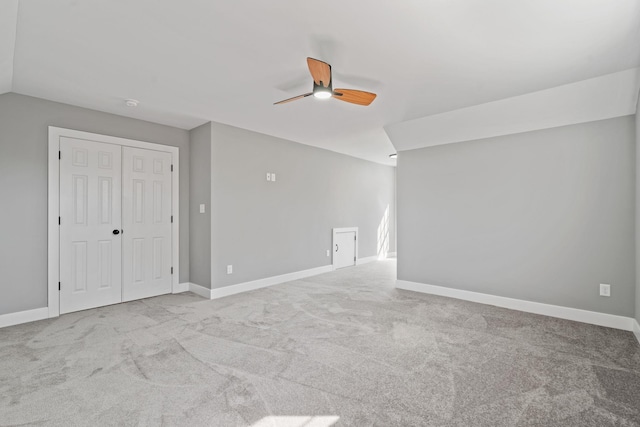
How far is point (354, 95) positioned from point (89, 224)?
3.51 m

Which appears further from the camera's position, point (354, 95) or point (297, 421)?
point (354, 95)

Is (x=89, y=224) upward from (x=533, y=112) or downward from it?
downward

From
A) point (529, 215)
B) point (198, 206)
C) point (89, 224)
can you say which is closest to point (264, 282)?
point (198, 206)

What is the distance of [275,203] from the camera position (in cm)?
525

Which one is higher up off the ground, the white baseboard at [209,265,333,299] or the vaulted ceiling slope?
the vaulted ceiling slope

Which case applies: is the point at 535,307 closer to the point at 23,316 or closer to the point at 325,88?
the point at 325,88

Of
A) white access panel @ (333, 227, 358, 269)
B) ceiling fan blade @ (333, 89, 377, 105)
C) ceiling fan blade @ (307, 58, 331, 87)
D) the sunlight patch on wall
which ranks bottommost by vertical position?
the sunlight patch on wall

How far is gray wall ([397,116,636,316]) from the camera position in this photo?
331cm

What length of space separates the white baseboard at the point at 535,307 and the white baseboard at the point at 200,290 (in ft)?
9.64

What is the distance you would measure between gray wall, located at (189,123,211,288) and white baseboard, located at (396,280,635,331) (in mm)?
3065

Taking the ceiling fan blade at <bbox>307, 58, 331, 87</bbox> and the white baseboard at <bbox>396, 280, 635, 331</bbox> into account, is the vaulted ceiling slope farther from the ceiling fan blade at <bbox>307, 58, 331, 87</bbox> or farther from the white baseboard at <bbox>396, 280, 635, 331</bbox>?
the white baseboard at <bbox>396, 280, 635, 331</bbox>

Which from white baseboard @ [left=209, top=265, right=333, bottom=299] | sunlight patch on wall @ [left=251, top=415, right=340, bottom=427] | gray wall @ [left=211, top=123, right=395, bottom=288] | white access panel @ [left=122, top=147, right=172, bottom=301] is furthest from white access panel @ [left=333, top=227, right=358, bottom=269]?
sunlight patch on wall @ [left=251, top=415, right=340, bottom=427]

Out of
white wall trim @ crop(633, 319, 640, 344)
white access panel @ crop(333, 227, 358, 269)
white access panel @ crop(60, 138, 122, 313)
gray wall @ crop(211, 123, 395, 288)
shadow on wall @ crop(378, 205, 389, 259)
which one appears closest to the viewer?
white wall trim @ crop(633, 319, 640, 344)

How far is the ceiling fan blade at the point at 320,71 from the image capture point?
7.50ft
